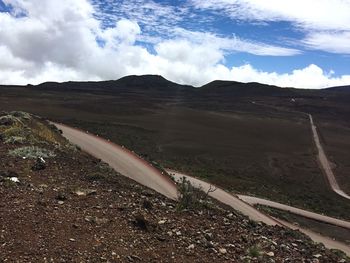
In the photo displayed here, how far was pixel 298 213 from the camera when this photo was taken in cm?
3619

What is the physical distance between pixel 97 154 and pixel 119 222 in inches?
879

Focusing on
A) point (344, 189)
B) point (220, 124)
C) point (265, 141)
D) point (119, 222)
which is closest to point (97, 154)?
point (119, 222)

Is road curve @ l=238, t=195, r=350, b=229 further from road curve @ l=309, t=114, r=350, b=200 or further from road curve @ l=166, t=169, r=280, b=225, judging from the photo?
road curve @ l=309, t=114, r=350, b=200

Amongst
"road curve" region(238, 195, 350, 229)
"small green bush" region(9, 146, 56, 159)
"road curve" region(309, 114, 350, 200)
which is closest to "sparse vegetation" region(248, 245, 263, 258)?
"small green bush" region(9, 146, 56, 159)

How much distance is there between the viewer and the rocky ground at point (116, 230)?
8.37 meters

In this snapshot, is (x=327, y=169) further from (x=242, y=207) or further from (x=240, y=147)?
(x=242, y=207)

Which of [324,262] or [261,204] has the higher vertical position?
[324,262]

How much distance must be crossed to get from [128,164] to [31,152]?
1401 centimetres

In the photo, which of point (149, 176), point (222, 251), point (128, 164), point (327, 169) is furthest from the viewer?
point (327, 169)

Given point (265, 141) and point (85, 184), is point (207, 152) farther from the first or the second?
point (85, 184)

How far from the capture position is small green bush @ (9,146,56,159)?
15930mm

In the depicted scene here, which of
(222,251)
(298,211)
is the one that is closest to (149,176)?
(298,211)

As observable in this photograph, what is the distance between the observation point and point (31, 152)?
53.9ft

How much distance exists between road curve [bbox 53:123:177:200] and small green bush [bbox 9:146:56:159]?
27.1 ft
